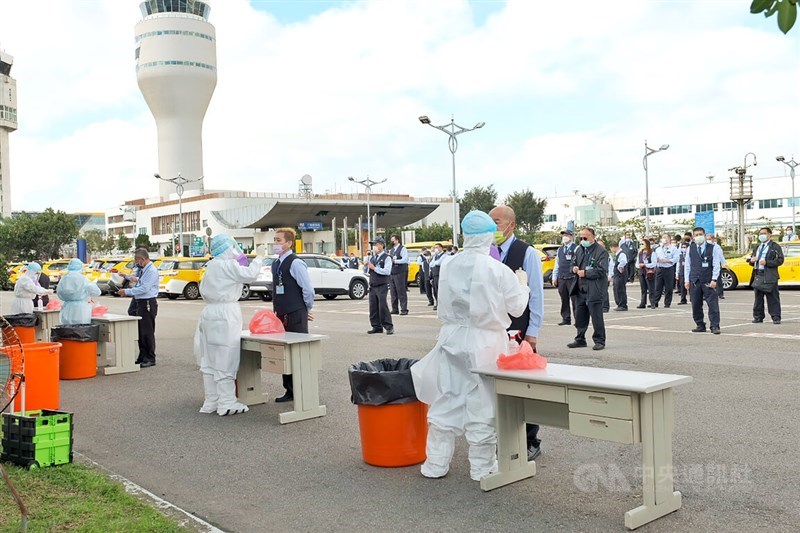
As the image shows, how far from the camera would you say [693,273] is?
13.8 metres

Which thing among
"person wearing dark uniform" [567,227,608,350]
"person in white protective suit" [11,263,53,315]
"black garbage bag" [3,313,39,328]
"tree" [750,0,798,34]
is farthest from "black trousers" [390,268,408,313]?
"tree" [750,0,798,34]

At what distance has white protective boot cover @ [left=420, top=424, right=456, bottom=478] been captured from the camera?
5504 millimetres

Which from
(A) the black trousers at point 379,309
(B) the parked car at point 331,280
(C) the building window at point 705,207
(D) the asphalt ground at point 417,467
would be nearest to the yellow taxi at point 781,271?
(B) the parked car at point 331,280

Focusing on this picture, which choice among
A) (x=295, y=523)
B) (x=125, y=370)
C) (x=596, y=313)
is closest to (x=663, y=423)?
(x=295, y=523)

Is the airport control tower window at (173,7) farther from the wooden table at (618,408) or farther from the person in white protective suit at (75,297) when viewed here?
the wooden table at (618,408)

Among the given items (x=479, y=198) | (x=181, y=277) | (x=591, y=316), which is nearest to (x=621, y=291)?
(x=591, y=316)

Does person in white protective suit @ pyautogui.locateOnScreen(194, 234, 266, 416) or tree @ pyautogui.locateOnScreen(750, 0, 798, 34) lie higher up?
tree @ pyautogui.locateOnScreen(750, 0, 798, 34)

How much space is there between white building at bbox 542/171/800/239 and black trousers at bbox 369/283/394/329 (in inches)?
2658

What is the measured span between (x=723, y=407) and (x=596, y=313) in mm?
4704

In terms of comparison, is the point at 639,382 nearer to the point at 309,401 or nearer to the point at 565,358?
the point at 309,401

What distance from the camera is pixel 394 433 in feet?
19.5

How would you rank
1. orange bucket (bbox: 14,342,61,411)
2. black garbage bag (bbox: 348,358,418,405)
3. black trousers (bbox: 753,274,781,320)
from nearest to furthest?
black garbage bag (bbox: 348,358,418,405)
orange bucket (bbox: 14,342,61,411)
black trousers (bbox: 753,274,781,320)

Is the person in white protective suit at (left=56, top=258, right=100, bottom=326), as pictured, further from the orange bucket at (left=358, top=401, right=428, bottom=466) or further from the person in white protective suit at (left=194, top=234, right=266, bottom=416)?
the orange bucket at (left=358, top=401, right=428, bottom=466)

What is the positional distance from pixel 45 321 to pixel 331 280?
13.3 metres
